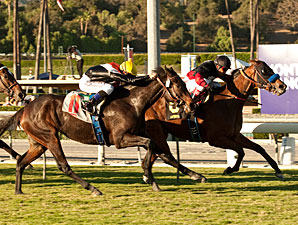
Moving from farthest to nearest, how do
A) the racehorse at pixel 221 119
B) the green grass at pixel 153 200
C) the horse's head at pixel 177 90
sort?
the racehorse at pixel 221 119 → the horse's head at pixel 177 90 → the green grass at pixel 153 200

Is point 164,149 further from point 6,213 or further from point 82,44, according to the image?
point 82,44

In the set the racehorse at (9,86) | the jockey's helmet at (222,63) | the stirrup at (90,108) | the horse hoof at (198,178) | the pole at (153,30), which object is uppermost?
the pole at (153,30)

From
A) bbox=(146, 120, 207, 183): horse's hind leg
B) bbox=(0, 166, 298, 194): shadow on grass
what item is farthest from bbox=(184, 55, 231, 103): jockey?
bbox=(0, 166, 298, 194): shadow on grass

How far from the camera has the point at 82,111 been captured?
1003 centimetres

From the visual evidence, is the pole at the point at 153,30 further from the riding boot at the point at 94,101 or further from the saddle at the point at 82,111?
the riding boot at the point at 94,101

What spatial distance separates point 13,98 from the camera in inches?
436

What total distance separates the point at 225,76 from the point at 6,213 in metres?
4.78

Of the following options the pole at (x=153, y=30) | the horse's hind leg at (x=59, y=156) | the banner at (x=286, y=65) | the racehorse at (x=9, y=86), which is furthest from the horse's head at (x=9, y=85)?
the banner at (x=286, y=65)

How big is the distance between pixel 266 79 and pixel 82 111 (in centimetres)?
321

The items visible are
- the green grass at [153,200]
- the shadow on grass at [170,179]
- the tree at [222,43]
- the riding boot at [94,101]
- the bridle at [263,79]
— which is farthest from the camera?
the tree at [222,43]

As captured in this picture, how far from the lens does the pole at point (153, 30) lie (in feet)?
57.3

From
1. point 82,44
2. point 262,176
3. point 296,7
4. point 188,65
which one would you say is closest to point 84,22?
point 82,44

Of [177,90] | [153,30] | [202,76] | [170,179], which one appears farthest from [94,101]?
[153,30]

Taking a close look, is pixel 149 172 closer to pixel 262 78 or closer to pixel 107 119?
pixel 107 119
